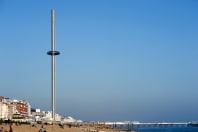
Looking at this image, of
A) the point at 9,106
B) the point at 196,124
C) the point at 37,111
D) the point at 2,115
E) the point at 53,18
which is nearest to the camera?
the point at 53,18

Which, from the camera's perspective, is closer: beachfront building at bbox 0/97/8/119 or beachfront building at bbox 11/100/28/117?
beachfront building at bbox 0/97/8/119

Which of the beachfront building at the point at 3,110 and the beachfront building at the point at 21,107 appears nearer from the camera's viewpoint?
the beachfront building at the point at 3,110

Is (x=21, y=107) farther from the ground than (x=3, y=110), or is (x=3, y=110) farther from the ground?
(x=21, y=107)

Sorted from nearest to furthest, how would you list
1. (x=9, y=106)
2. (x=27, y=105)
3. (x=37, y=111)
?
(x=9, y=106), (x=27, y=105), (x=37, y=111)

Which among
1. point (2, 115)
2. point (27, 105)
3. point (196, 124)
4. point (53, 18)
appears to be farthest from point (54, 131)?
point (196, 124)

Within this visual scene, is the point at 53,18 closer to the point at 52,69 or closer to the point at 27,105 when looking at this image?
the point at 52,69

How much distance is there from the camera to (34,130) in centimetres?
4656

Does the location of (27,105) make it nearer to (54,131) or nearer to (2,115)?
(2,115)

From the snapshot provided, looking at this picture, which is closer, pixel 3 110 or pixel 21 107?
pixel 3 110

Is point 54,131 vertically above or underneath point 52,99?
underneath

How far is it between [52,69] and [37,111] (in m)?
107

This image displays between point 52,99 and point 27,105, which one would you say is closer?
point 52,99

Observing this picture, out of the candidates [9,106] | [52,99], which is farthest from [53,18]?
[9,106]

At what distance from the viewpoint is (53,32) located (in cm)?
3512
